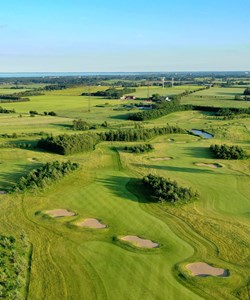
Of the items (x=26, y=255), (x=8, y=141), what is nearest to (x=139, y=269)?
(x=26, y=255)

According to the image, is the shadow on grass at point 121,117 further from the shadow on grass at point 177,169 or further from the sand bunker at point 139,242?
the sand bunker at point 139,242

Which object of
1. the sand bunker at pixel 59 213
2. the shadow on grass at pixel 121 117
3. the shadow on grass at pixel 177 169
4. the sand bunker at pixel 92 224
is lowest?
the sand bunker at pixel 92 224

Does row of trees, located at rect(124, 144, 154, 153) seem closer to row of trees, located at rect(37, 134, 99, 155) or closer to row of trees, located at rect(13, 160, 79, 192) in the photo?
row of trees, located at rect(37, 134, 99, 155)

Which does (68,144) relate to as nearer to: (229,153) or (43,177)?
(43,177)

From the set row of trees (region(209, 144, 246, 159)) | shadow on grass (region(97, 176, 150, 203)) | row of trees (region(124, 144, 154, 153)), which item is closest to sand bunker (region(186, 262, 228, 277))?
shadow on grass (region(97, 176, 150, 203))

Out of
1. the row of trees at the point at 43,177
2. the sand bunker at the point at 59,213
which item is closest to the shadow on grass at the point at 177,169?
the row of trees at the point at 43,177

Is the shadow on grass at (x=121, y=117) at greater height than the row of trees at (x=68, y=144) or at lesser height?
greater
